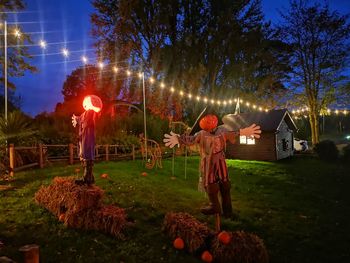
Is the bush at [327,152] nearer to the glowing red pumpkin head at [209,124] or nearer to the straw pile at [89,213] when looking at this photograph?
the glowing red pumpkin head at [209,124]

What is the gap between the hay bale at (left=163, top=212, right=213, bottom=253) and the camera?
5.68 metres

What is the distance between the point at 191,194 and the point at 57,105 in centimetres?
2966

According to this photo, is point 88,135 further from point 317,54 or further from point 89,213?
point 317,54

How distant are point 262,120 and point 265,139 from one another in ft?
5.21

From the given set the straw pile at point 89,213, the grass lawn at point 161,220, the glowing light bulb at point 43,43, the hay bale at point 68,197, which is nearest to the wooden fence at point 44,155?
the grass lawn at point 161,220

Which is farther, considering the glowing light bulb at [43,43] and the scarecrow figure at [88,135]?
the glowing light bulb at [43,43]

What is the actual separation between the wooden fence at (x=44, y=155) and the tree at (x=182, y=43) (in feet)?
32.2

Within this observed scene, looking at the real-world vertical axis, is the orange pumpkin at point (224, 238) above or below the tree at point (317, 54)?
below

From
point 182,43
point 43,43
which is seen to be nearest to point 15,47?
point 43,43

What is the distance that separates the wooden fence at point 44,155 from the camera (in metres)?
12.1

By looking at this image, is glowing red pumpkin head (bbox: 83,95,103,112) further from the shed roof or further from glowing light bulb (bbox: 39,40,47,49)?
the shed roof

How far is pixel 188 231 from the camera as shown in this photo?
5.85 m

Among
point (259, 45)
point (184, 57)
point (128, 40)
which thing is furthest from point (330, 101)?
point (128, 40)

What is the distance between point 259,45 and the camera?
102 ft
